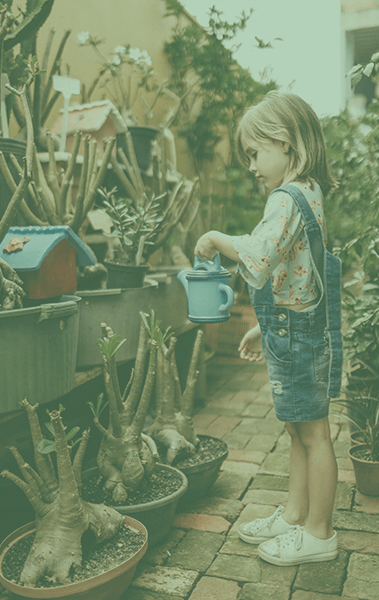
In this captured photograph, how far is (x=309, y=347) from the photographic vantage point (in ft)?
5.92

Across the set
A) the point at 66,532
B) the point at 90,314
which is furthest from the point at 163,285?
the point at 66,532

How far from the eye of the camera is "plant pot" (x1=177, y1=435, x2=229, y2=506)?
2277mm

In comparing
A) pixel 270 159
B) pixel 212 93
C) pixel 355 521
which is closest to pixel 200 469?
pixel 355 521

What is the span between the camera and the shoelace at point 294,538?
1.90 m

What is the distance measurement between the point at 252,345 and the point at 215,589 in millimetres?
836

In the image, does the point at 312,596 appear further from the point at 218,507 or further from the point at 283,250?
the point at 283,250

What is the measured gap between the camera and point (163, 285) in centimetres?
291

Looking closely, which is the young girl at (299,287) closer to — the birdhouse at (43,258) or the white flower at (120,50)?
the birdhouse at (43,258)

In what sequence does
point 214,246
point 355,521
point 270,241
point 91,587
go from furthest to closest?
point 355,521 < point 214,246 < point 270,241 < point 91,587

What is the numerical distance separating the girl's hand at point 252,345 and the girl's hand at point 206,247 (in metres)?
0.39

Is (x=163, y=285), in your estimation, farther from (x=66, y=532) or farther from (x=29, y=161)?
(x=66, y=532)

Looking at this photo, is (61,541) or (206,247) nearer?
(61,541)

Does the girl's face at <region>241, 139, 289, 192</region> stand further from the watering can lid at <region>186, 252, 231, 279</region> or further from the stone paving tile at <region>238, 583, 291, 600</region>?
the stone paving tile at <region>238, 583, 291, 600</region>

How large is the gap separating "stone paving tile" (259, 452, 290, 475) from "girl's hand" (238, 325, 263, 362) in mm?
854
